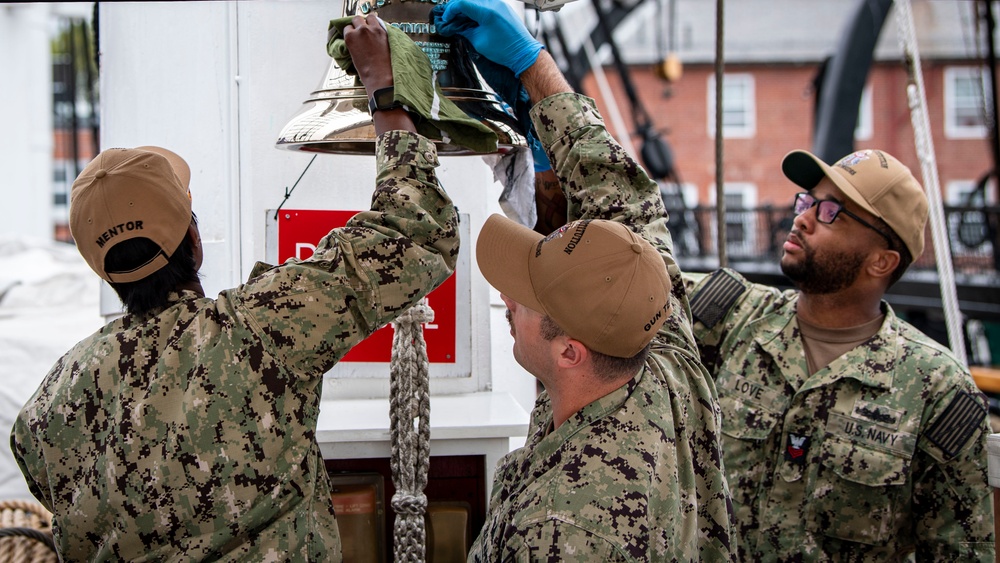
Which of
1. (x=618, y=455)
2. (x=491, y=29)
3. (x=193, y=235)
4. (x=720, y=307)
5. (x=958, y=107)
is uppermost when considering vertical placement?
(x=958, y=107)

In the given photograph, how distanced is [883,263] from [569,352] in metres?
1.51

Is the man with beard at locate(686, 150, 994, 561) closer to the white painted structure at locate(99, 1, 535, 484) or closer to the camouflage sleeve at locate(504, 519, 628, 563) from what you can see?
the white painted structure at locate(99, 1, 535, 484)

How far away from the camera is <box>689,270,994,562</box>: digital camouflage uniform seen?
8.50 ft

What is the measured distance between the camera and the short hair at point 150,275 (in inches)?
76.1

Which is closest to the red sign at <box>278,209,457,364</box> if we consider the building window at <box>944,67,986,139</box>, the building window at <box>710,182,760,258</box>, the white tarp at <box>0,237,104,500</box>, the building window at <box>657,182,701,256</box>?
the white tarp at <box>0,237,104,500</box>

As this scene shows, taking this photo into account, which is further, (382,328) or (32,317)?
(32,317)

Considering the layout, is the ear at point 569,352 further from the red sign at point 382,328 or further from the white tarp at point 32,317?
the white tarp at point 32,317

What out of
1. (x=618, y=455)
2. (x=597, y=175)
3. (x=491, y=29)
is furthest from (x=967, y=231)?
(x=618, y=455)

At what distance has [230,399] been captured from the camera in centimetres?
187

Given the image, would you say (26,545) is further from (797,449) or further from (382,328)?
(797,449)

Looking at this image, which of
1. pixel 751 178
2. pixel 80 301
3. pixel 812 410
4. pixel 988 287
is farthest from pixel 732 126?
pixel 812 410

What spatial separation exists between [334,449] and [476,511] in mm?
485

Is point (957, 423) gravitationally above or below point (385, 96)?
below

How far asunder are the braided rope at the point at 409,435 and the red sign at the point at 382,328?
1.27 feet
